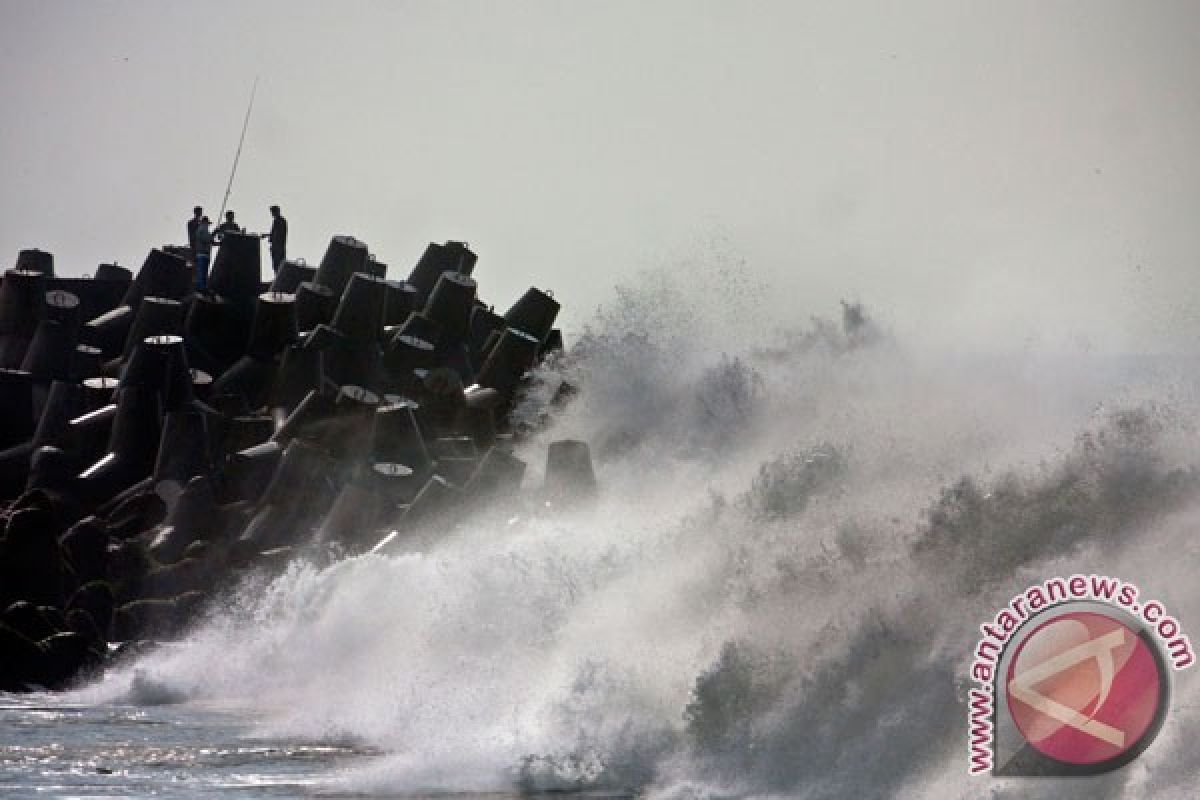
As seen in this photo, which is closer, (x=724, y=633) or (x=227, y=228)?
(x=724, y=633)

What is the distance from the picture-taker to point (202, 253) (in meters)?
44.7

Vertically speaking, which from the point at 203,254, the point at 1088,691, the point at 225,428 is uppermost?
the point at 203,254

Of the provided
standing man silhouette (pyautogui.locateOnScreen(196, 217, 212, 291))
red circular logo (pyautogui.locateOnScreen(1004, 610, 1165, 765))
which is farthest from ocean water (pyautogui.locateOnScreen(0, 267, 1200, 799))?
standing man silhouette (pyautogui.locateOnScreen(196, 217, 212, 291))

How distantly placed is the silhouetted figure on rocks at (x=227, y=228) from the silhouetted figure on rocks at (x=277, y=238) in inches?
41.0

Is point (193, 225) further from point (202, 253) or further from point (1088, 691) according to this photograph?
point (1088, 691)

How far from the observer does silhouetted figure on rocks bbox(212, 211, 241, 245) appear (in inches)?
1762

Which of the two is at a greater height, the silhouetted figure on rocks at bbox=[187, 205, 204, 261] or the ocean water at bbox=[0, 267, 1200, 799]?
the silhouetted figure on rocks at bbox=[187, 205, 204, 261]

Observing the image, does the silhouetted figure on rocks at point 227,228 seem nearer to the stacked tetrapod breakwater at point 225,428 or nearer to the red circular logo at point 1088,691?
the stacked tetrapod breakwater at point 225,428

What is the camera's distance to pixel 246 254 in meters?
44.4

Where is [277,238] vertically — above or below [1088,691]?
above

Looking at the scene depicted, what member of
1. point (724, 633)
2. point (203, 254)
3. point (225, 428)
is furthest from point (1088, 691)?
point (203, 254)

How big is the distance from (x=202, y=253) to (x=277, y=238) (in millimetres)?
3266

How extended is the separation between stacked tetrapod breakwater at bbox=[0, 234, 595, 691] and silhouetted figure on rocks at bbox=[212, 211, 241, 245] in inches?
17.0

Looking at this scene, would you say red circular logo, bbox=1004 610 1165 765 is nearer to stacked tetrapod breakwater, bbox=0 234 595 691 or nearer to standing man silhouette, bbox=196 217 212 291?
stacked tetrapod breakwater, bbox=0 234 595 691
